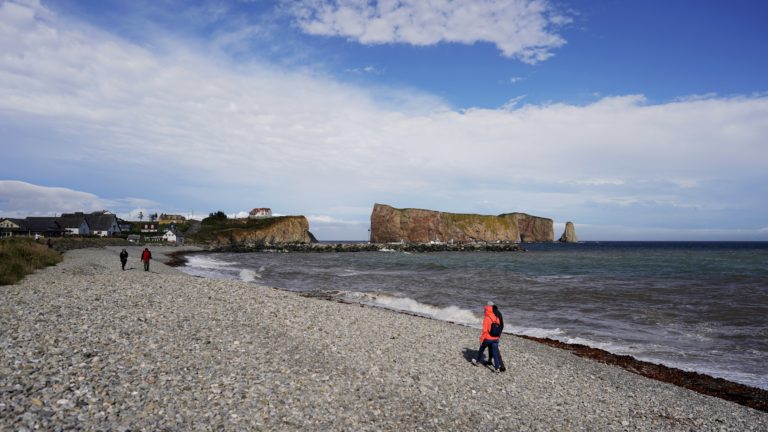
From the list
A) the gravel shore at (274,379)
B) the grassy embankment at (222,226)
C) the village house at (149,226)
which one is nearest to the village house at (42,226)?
the grassy embankment at (222,226)

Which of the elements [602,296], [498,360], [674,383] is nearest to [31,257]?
[498,360]

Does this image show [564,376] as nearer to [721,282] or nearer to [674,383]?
[674,383]

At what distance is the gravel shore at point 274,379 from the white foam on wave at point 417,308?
742 centimetres

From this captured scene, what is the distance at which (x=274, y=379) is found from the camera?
29.2 feet

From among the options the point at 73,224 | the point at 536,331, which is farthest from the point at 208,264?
the point at 73,224

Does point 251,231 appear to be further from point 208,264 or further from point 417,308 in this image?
point 417,308

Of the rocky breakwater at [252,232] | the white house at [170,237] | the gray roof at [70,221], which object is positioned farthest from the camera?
the rocky breakwater at [252,232]

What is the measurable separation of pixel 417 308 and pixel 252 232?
4772 inches

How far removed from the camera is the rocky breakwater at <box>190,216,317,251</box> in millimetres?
133875

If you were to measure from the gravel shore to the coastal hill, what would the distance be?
118017 millimetres

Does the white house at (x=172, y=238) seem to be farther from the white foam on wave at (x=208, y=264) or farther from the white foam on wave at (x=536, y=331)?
the white foam on wave at (x=536, y=331)

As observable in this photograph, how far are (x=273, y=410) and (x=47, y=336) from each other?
5.94 metres

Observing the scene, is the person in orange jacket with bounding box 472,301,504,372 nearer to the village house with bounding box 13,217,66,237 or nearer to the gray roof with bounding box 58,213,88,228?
the village house with bounding box 13,217,66,237

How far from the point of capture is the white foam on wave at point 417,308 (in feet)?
75.5
